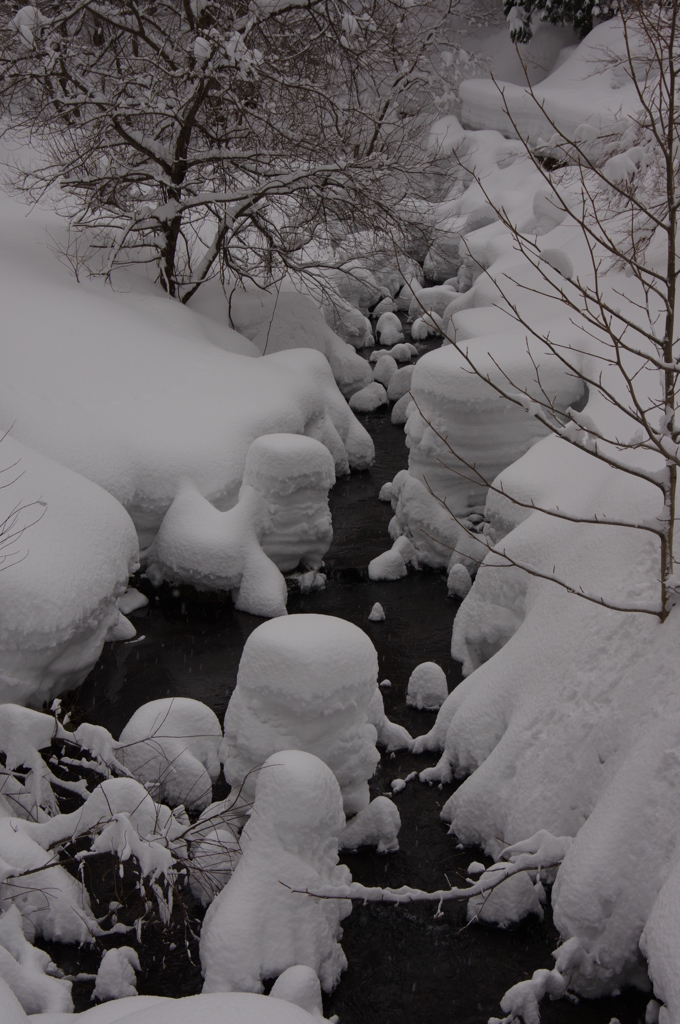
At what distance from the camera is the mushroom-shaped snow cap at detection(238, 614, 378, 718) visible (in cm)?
590

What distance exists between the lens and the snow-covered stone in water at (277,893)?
16.5 ft

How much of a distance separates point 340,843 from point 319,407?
295 inches

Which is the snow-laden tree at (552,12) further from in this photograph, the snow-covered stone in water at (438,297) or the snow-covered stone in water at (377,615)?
the snow-covered stone in water at (377,615)

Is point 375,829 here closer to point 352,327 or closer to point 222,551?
point 222,551

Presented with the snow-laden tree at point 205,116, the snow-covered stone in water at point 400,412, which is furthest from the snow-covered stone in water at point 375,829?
the snow-covered stone in water at point 400,412

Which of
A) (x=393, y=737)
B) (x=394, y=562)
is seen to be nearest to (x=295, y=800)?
(x=393, y=737)

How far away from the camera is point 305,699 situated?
5.92 m

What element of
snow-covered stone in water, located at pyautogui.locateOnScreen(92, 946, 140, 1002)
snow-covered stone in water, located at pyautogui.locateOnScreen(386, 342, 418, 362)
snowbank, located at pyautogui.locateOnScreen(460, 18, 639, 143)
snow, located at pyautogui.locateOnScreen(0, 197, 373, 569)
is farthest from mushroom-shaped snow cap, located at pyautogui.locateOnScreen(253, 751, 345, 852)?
snowbank, located at pyautogui.locateOnScreen(460, 18, 639, 143)

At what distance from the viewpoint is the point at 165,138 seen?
14250 mm

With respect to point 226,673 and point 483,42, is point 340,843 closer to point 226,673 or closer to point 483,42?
point 226,673

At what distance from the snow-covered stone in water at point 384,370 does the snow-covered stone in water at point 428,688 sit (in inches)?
401

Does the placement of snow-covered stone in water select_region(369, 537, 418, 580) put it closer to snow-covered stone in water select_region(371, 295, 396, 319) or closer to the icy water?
the icy water

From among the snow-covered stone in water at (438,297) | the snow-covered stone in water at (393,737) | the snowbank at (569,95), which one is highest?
the snowbank at (569,95)

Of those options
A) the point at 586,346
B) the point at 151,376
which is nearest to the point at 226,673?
the point at 151,376
